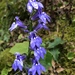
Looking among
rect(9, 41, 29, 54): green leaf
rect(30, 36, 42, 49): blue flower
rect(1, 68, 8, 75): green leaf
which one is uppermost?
rect(30, 36, 42, 49): blue flower

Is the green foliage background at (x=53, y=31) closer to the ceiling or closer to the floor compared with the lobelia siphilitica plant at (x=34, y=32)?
closer to the floor

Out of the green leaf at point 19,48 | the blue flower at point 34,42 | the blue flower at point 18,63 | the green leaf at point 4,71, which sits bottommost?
the green leaf at point 4,71

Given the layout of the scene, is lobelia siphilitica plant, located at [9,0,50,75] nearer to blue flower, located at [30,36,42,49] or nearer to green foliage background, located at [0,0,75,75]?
blue flower, located at [30,36,42,49]

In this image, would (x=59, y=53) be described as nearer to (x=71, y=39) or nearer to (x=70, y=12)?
(x=71, y=39)

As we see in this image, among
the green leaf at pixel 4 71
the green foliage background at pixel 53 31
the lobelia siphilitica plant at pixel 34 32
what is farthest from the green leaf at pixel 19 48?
the lobelia siphilitica plant at pixel 34 32

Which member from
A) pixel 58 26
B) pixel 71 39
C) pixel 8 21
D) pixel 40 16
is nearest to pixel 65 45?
pixel 71 39

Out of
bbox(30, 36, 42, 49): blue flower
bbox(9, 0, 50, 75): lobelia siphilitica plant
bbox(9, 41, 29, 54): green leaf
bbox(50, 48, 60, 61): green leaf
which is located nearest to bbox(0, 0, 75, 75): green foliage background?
bbox(50, 48, 60, 61): green leaf

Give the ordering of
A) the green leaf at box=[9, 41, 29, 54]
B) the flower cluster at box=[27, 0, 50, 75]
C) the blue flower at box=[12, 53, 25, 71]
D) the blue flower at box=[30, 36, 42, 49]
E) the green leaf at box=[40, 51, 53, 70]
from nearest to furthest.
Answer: the flower cluster at box=[27, 0, 50, 75] < the blue flower at box=[30, 36, 42, 49] < the blue flower at box=[12, 53, 25, 71] < the green leaf at box=[40, 51, 53, 70] < the green leaf at box=[9, 41, 29, 54]

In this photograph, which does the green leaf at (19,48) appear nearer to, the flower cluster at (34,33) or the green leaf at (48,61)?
the green leaf at (48,61)

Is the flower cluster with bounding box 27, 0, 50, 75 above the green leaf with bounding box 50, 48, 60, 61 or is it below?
above

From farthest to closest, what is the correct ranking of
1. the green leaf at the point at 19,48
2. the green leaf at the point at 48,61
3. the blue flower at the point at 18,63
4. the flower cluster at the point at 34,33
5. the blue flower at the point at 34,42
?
the green leaf at the point at 19,48, the green leaf at the point at 48,61, the blue flower at the point at 18,63, the blue flower at the point at 34,42, the flower cluster at the point at 34,33

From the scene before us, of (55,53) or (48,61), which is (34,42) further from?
(55,53)
